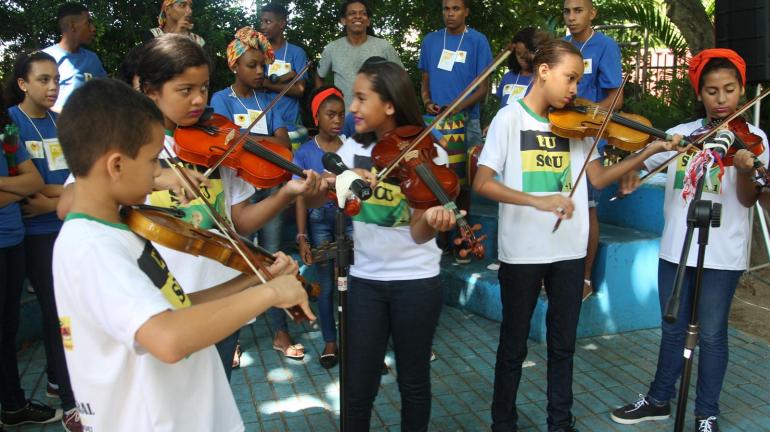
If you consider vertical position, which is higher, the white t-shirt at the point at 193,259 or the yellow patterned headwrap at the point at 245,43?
the yellow patterned headwrap at the point at 245,43

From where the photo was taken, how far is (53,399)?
377 cm

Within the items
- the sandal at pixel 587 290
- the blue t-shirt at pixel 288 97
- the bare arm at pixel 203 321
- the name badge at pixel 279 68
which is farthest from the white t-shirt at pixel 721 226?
the name badge at pixel 279 68

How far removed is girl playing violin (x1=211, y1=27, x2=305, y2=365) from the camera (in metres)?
3.82

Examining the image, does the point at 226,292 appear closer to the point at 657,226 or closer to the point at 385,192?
the point at 385,192

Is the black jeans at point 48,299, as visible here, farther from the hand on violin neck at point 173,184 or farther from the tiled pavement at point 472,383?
the hand on violin neck at point 173,184

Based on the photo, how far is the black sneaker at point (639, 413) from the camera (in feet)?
11.3

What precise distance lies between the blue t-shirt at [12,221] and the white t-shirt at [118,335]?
78.2 inches

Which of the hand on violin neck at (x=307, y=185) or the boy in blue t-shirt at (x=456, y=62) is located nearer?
the hand on violin neck at (x=307, y=185)

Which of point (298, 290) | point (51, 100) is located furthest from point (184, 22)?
point (298, 290)

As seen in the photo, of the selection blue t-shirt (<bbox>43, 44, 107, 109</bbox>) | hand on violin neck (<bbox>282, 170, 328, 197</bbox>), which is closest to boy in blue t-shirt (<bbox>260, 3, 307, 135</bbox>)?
blue t-shirt (<bbox>43, 44, 107, 109</bbox>)

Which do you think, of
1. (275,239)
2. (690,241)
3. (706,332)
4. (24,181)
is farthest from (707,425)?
(24,181)

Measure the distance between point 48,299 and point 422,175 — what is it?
2.21 meters

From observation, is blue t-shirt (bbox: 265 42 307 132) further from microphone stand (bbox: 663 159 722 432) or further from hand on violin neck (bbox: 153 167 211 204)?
microphone stand (bbox: 663 159 722 432)

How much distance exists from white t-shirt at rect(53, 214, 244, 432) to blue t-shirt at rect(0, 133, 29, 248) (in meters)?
1.99
